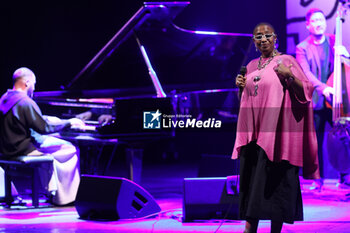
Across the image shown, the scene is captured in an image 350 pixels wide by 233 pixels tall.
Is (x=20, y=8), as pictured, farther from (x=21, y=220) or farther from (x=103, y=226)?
(x=103, y=226)

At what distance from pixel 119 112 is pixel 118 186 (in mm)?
1254

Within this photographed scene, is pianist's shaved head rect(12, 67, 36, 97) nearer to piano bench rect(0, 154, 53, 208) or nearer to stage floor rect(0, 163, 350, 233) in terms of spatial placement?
piano bench rect(0, 154, 53, 208)

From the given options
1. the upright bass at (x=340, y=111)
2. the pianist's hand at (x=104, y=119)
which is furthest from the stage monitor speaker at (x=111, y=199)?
the upright bass at (x=340, y=111)

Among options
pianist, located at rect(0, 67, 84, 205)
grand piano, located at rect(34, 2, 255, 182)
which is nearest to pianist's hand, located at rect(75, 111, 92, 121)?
grand piano, located at rect(34, 2, 255, 182)

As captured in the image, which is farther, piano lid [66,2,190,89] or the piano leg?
piano lid [66,2,190,89]

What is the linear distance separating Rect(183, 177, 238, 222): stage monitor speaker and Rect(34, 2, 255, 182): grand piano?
124cm

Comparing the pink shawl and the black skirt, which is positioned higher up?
the pink shawl

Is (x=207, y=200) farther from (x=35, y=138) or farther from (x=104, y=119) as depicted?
(x=35, y=138)

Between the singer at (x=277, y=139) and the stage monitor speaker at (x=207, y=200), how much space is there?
945 mm

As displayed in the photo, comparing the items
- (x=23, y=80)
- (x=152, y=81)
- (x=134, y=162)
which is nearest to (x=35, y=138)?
(x=23, y=80)

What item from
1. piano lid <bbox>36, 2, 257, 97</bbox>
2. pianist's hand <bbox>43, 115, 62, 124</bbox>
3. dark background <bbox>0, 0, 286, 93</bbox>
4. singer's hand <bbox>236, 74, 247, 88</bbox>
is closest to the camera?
singer's hand <bbox>236, 74, 247, 88</bbox>

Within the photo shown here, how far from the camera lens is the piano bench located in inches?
196

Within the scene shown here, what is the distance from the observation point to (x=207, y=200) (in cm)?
411

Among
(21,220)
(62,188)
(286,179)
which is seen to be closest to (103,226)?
(21,220)
